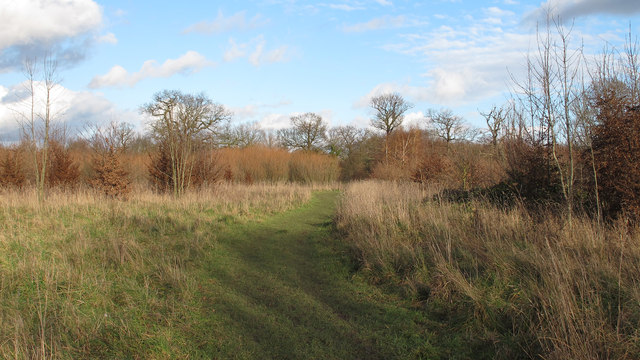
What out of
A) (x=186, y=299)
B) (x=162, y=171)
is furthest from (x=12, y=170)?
(x=186, y=299)

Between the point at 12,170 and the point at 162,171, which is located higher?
the point at 12,170

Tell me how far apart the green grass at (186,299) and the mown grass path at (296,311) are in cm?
1

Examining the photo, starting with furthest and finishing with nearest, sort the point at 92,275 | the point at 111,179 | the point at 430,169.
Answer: the point at 430,169, the point at 111,179, the point at 92,275

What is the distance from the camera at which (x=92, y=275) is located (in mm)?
5281

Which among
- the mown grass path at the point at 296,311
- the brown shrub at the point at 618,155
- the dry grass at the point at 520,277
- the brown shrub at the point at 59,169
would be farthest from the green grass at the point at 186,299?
the brown shrub at the point at 59,169

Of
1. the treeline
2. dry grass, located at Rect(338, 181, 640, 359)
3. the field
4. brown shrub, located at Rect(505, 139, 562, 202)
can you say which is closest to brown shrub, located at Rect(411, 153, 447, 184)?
the treeline

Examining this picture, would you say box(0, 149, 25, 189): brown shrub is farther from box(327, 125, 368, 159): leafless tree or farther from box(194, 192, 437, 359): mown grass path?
box(327, 125, 368, 159): leafless tree

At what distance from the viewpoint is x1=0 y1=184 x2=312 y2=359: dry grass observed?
11.9 ft

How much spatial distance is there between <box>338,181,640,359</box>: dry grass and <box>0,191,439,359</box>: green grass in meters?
0.53

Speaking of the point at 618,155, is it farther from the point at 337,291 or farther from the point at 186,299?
the point at 186,299

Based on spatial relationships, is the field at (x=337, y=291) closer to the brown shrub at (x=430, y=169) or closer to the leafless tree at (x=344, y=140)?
the brown shrub at (x=430, y=169)

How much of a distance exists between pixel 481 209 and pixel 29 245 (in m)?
8.80

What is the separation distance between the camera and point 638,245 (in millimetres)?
→ 4875

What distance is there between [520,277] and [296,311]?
9.29ft
